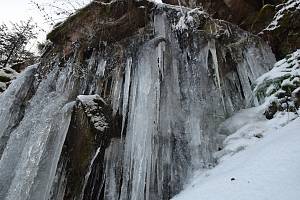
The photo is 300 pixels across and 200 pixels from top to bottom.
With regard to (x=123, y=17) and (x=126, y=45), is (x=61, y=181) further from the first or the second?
(x=123, y=17)

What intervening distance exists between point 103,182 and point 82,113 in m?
1.17

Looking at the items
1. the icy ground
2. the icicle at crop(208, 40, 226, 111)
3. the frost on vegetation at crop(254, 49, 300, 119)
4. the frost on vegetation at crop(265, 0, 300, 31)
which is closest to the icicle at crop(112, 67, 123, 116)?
the icicle at crop(208, 40, 226, 111)

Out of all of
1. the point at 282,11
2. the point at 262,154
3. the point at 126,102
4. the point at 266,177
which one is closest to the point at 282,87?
the point at 262,154

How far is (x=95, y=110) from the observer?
5566 mm

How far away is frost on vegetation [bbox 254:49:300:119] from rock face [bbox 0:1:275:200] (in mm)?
629

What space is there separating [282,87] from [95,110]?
118 inches

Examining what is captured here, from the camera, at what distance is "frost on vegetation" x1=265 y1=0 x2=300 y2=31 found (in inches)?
259

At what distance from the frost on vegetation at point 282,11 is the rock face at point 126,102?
0.46m

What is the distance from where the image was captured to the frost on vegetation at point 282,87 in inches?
197

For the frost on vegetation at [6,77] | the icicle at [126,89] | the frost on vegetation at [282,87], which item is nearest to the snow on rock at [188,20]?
the icicle at [126,89]

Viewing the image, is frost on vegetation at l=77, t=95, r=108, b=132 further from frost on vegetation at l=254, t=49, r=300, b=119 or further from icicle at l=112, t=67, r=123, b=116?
frost on vegetation at l=254, t=49, r=300, b=119

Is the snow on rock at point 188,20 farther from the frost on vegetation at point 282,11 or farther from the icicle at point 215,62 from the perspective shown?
the frost on vegetation at point 282,11

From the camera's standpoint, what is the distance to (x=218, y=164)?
4.79 meters

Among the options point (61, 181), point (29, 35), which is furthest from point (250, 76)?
point (29, 35)
